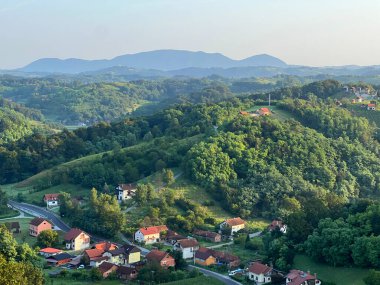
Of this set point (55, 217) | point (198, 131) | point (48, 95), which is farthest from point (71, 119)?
point (55, 217)

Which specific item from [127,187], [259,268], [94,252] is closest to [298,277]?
[259,268]

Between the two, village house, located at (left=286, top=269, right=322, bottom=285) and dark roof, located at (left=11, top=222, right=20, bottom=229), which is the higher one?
village house, located at (left=286, top=269, right=322, bottom=285)

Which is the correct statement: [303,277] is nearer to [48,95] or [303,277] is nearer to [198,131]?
[198,131]

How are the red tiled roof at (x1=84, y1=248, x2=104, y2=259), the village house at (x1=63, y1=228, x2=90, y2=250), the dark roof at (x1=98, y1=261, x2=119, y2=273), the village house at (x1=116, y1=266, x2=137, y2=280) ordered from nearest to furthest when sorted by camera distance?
1. the village house at (x1=116, y1=266, x2=137, y2=280)
2. the dark roof at (x1=98, y1=261, x2=119, y2=273)
3. the red tiled roof at (x1=84, y1=248, x2=104, y2=259)
4. the village house at (x1=63, y1=228, x2=90, y2=250)

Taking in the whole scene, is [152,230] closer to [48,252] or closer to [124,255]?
[124,255]

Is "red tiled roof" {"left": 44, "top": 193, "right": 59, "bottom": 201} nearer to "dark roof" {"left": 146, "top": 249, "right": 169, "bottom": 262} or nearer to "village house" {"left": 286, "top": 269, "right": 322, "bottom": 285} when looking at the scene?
"dark roof" {"left": 146, "top": 249, "right": 169, "bottom": 262}

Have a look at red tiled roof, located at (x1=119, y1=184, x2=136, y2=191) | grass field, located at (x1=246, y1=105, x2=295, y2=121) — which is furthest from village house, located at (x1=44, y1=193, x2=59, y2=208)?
grass field, located at (x1=246, y1=105, x2=295, y2=121)

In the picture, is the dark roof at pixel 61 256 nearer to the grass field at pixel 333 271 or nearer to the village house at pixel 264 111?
the grass field at pixel 333 271

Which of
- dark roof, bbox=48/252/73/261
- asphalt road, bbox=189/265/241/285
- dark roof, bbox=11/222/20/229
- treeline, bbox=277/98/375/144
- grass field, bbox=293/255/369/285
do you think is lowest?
asphalt road, bbox=189/265/241/285
